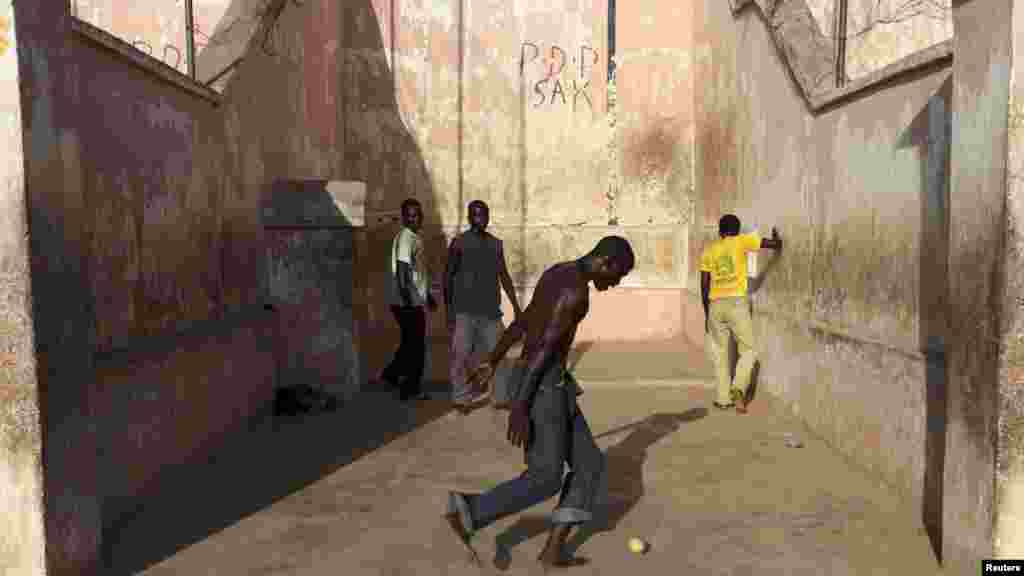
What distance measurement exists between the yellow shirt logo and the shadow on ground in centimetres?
281

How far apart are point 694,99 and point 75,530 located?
33.9ft

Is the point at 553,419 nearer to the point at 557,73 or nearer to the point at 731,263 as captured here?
the point at 731,263

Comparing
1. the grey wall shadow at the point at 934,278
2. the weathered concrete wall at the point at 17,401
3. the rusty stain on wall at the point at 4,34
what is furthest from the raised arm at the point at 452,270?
the rusty stain on wall at the point at 4,34

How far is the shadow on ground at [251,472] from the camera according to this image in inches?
171

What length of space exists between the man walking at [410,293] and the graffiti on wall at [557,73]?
5.02m

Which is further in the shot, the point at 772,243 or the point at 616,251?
the point at 772,243

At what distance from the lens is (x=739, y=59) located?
9.53 meters

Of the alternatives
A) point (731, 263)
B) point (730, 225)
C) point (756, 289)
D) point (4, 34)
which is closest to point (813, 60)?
point (730, 225)

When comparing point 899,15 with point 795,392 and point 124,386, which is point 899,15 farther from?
point 124,386

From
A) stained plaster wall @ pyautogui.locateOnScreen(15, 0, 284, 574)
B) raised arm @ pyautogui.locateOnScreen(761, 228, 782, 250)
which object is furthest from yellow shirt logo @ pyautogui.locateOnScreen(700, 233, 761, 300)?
stained plaster wall @ pyautogui.locateOnScreen(15, 0, 284, 574)

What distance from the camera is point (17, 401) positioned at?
3508 mm

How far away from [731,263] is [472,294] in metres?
2.37

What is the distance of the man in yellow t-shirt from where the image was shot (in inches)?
293

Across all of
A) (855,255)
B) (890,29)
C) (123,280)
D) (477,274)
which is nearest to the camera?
(123,280)
